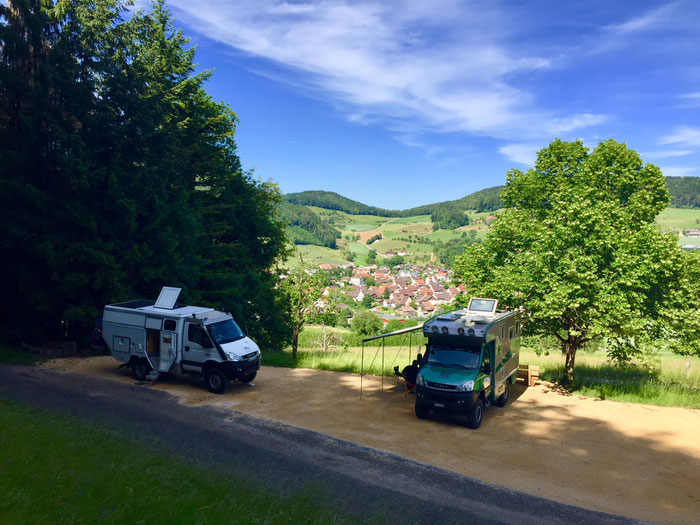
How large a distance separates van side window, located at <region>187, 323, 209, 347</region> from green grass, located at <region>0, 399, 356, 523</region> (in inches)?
254

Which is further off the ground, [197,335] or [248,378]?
[197,335]

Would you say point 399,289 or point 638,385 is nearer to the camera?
point 638,385

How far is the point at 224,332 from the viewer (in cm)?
1697

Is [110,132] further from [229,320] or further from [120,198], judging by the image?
[229,320]

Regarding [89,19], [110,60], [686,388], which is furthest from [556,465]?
[89,19]

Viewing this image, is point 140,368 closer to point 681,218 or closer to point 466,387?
point 466,387

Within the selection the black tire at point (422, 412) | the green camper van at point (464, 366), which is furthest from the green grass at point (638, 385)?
the black tire at point (422, 412)

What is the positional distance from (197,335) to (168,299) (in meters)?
2.33

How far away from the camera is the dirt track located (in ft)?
33.8

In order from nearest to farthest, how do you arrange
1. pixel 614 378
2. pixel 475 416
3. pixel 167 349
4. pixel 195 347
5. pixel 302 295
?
1. pixel 475 416
2. pixel 195 347
3. pixel 167 349
4. pixel 614 378
5. pixel 302 295

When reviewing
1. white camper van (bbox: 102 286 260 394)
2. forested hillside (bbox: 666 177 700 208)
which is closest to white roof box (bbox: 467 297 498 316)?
white camper van (bbox: 102 286 260 394)

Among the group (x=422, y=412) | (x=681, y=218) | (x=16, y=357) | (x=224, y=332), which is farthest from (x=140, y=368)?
(x=681, y=218)

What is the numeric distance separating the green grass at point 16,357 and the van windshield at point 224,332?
873 centimetres

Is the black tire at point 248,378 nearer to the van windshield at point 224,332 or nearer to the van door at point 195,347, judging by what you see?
the van windshield at point 224,332
